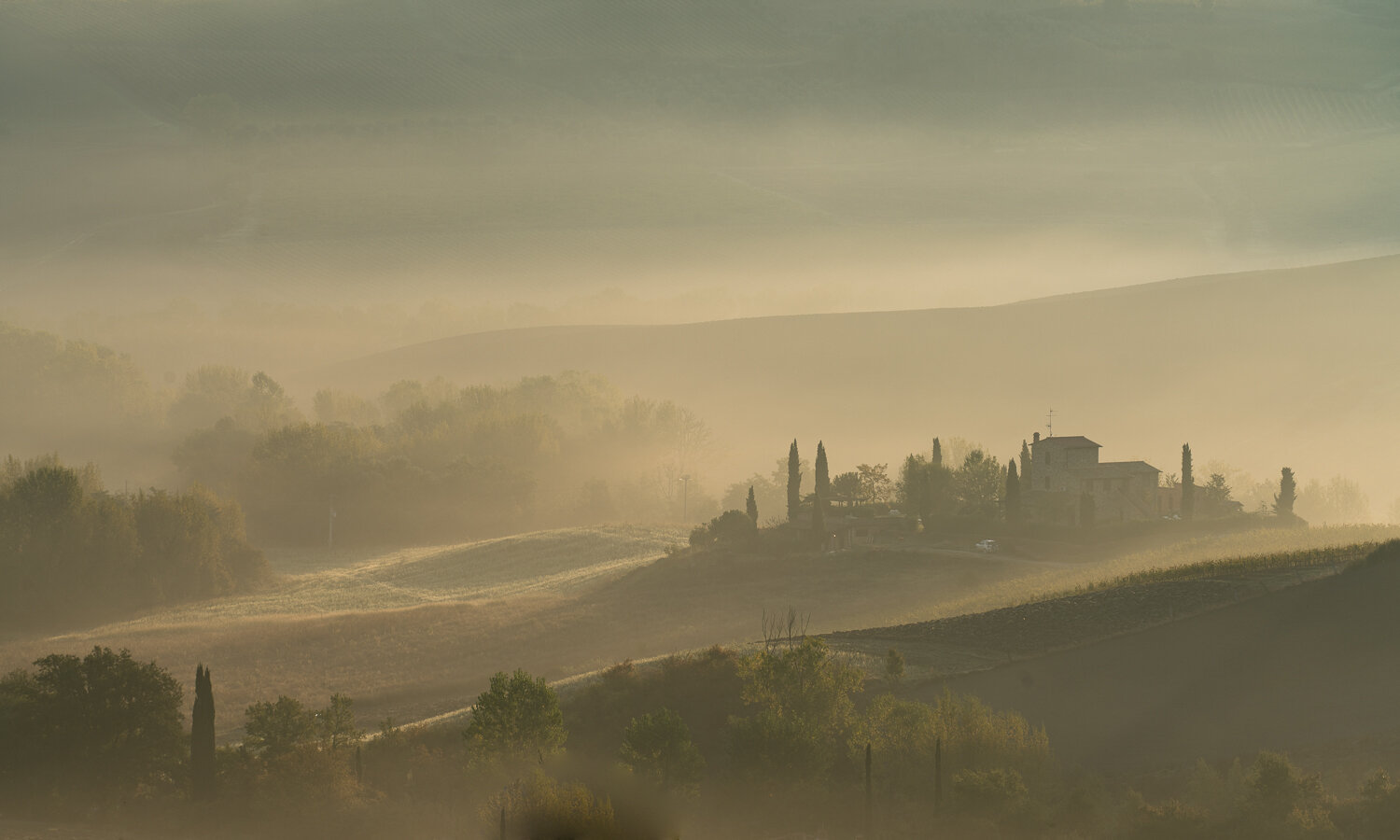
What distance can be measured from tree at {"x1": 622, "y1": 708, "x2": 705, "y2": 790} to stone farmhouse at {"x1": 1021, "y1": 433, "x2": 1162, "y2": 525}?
2766 inches

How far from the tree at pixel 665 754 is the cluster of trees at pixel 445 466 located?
9285 centimetres

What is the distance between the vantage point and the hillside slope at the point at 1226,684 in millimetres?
42094

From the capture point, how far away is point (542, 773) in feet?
106

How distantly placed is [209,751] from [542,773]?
11702 millimetres

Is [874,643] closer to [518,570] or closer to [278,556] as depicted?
[518,570]

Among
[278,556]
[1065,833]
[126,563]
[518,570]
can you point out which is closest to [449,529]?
[278,556]

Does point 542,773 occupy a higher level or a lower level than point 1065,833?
higher

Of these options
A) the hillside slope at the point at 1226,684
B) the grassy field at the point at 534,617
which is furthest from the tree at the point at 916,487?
the hillside slope at the point at 1226,684

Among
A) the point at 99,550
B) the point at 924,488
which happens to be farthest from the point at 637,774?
the point at 99,550

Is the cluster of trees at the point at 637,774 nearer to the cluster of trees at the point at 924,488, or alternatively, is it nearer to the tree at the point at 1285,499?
the cluster of trees at the point at 924,488

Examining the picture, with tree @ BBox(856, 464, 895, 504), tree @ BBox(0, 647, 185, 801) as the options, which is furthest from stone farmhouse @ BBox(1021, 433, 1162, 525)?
tree @ BBox(0, 647, 185, 801)

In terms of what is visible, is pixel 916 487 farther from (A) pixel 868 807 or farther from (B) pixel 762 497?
(A) pixel 868 807

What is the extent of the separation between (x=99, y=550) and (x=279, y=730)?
67.4m

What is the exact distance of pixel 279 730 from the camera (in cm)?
3753
